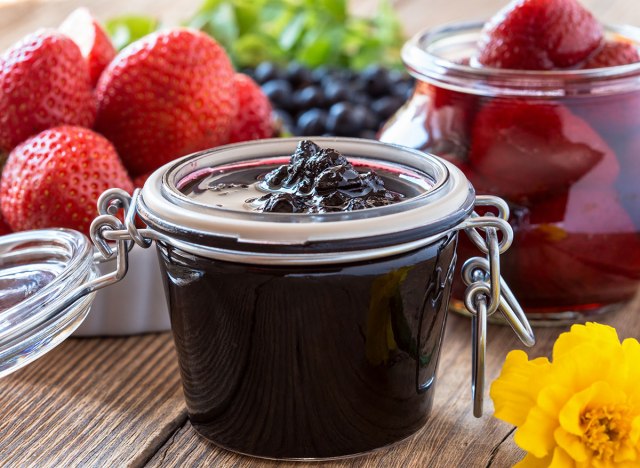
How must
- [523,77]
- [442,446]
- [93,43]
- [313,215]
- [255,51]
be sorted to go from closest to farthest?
[313,215], [442,446], [523,77], [93,43], [255,51]

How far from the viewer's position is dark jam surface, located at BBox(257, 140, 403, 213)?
2.09 feet

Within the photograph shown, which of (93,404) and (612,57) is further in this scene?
(612,57)

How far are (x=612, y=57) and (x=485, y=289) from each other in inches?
12.3

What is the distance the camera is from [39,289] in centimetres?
72

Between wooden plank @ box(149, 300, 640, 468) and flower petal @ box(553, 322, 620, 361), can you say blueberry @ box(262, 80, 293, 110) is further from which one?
flower petal @ box(553, 322, 620, 361)

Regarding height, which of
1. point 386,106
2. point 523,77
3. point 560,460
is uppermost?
point 523,77

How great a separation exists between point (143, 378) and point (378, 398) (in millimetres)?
243

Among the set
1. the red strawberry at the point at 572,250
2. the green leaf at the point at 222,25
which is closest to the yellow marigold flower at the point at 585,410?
the red strawberry at the point at 572,250

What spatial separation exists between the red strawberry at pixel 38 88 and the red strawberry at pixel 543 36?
40 centimetres

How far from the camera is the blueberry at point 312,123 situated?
1.26m

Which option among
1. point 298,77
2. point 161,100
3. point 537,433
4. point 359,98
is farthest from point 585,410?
point 298,77

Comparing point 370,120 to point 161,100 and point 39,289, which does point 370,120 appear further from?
point 39,289

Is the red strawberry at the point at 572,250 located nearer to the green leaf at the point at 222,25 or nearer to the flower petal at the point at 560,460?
the flower petal at the point at 560,460

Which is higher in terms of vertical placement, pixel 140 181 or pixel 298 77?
pixel 140 181
